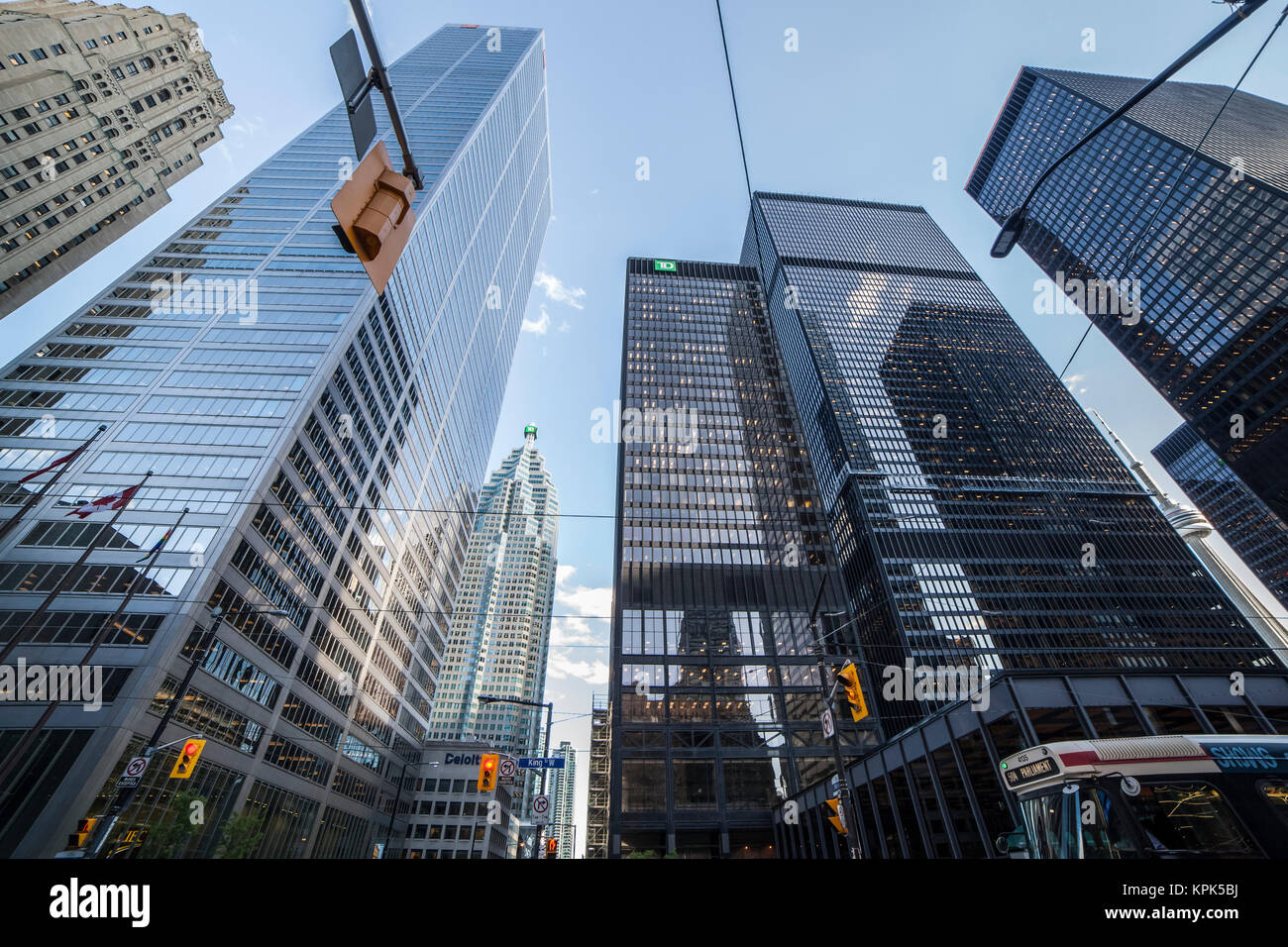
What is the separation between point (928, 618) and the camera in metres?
99.1

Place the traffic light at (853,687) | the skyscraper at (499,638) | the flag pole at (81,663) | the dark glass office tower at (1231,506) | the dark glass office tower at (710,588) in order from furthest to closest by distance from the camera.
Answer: the skyscraper at (499,638) < the dark glass office tower at (1231,506) < the dark glass office tower at (710,588) < the flag pole at (81,663) < the traffic light at (853,687)

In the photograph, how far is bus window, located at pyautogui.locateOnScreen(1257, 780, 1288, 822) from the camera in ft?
35.3

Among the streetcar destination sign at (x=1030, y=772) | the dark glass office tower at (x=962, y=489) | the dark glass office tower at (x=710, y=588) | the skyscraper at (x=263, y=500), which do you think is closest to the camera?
the streetcar destination sign at (x=1030, y=772)

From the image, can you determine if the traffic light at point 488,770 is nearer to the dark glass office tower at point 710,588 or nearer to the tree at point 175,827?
the tree at point 175,827

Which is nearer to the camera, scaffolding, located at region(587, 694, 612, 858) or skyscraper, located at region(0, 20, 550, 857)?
skyscraper, located at region(0, 20, 550, 857)

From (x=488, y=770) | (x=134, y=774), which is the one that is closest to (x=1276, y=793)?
(x=488, y=770)

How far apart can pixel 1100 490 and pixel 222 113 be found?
631ft

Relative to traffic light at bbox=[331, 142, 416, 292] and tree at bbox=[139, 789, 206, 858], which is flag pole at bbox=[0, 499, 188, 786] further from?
traffic light at bbox=[331, 142, 416, 292]

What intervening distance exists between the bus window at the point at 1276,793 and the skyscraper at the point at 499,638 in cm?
13575

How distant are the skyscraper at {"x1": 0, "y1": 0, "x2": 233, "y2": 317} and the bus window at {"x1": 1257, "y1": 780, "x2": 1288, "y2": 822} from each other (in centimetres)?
9355

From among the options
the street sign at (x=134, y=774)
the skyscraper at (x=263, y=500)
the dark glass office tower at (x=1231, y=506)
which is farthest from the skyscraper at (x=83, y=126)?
the dark glass office tower at (x=1231, y=506)

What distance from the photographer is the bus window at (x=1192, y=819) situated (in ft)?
34.3

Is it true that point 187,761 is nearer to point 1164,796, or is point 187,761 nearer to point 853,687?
point 853,687

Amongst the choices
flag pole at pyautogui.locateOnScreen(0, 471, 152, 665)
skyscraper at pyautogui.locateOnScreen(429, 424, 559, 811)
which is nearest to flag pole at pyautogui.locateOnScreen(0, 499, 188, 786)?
flag pole at pyautogui.locateOnScreen(0, 471, 152, 665)
